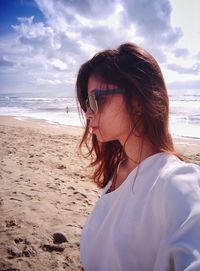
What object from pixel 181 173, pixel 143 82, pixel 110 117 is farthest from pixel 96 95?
pixel 181 173

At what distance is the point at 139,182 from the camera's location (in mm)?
1395

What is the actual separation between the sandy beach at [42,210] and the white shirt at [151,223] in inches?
57.8

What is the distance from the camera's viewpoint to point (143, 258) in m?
1.32

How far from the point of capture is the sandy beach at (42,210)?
9.44 feet

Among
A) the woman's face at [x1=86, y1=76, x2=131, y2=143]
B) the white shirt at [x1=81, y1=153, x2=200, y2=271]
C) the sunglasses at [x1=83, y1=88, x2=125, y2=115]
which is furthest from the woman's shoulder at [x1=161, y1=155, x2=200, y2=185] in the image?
the sunglasses at [x1=83, y1=88, x2=125, y2=115]

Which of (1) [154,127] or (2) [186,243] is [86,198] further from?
(2) [186,243]

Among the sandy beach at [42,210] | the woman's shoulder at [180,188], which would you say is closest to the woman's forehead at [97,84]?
the woman's shoulder at [180,188]

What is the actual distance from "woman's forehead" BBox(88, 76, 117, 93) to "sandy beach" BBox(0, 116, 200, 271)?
2.07 metres

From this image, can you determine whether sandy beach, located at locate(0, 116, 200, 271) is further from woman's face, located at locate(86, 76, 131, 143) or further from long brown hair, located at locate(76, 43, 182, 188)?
long brown hair, located at locate(76, 43, 182, 188)

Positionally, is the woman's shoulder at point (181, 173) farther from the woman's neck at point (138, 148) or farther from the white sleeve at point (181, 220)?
the woman's neck at point (138, 148)

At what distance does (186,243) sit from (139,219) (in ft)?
1.10

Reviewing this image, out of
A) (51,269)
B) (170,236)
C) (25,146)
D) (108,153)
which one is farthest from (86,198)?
(25,146)

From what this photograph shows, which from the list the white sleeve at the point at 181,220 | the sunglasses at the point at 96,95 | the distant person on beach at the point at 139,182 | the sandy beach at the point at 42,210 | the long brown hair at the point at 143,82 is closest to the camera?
the white sleeve at the point at 181,220

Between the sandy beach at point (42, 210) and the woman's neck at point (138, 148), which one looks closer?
the woman's neck at point (138, 148)
